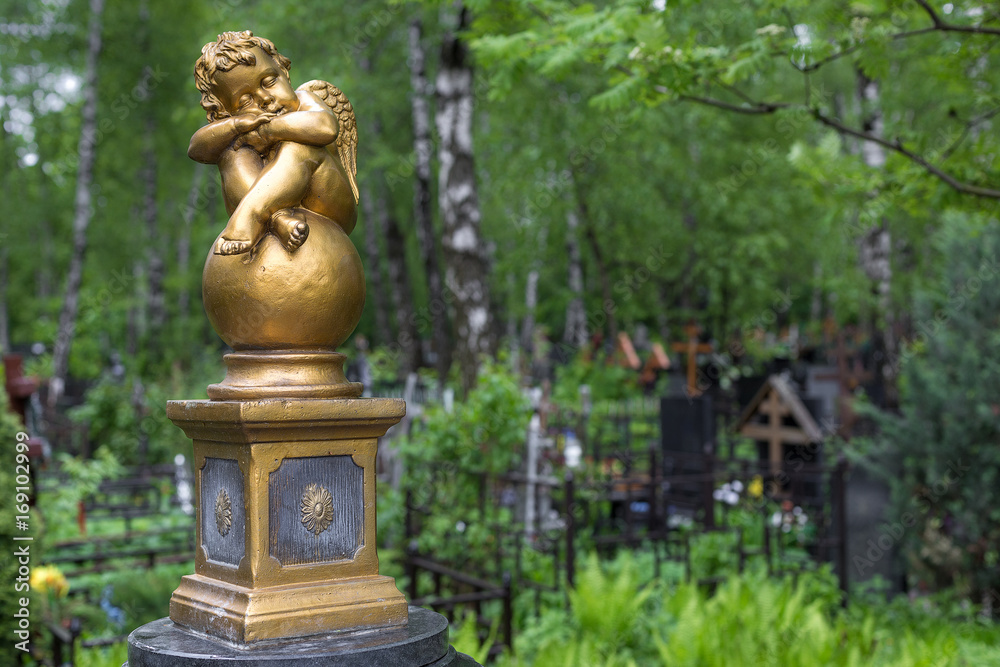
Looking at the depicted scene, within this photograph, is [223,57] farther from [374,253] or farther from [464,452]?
[374,253]

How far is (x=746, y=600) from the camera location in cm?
651

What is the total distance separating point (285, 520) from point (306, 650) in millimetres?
360

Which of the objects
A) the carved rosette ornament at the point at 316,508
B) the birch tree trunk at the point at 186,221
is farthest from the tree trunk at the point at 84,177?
the carved rosette ornament at the point at 316,508

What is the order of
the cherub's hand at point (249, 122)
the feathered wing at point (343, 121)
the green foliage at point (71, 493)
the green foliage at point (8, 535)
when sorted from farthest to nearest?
1. the green foliage at point (71, 493)
2. the green foliage at point (8, 535)
3. the feathered wing at point (343, 121)
4. the cherub's hand at point (249, 122)

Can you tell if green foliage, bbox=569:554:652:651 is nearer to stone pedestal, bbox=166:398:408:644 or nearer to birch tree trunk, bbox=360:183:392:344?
stone pedestal, bbox=166:398:408:644

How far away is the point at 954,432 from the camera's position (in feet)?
27.0

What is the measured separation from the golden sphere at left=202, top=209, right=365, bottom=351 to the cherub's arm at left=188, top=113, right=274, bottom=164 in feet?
1.03

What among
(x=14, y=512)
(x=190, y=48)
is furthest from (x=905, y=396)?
(x=190, y=48)

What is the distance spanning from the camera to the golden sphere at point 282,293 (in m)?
2.62

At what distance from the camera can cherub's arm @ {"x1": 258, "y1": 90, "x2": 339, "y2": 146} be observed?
2.69 metres

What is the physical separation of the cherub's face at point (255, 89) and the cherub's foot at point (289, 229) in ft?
1.15

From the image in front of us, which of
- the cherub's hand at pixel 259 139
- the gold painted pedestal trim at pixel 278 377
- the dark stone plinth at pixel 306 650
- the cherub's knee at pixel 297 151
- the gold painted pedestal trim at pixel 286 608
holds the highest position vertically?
the cherub's hand at pixel 259 139

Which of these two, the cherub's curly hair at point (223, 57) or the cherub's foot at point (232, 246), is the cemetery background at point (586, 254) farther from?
the cherub's foot at point (232, 246)

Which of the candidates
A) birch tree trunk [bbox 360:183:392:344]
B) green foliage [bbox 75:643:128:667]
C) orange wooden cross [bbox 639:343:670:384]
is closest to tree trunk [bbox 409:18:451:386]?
orange wooden cross [bbox 639:343:670:384]
